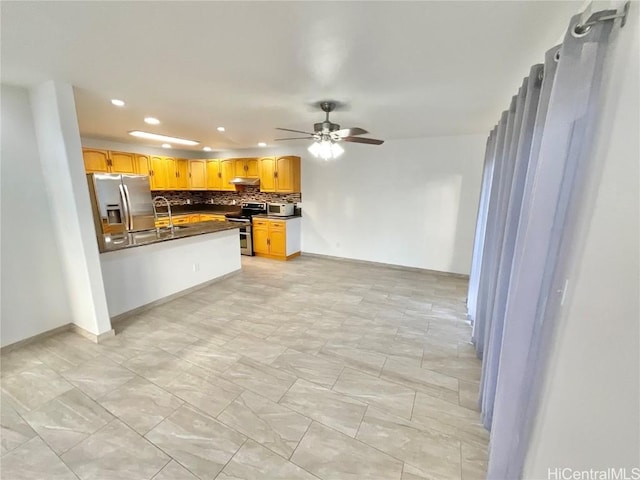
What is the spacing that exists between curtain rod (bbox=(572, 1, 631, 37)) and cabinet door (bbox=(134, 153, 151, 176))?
6.78 metres

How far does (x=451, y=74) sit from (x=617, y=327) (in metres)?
2.03

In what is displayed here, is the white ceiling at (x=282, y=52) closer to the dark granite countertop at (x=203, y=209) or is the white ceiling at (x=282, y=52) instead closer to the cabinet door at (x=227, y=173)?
the cabinet door at (x=227, y=173)

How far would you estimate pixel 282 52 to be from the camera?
1771 mm

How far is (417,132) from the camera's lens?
4.33m

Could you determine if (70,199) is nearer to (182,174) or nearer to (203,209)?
(182,174)

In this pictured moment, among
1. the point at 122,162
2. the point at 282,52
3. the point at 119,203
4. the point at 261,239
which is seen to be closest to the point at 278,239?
the point at 261,239

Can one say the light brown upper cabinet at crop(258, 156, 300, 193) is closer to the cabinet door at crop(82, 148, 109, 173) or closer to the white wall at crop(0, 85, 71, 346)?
the cabinet door at crop(82, 148, 109, 173)

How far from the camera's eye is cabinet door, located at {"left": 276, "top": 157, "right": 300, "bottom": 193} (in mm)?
5801

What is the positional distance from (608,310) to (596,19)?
106 centimetres

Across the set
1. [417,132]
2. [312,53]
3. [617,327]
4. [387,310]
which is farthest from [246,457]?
[417,132]

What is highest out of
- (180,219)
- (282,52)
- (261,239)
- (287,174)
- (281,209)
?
(282,52)

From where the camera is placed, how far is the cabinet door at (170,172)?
6246 millimetres

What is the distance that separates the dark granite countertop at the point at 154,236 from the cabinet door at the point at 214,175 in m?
2.42

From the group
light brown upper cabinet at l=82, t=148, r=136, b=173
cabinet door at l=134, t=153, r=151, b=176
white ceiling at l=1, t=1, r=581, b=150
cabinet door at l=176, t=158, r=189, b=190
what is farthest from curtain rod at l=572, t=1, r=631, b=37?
cabinet door at l=176, t=158, r=189, b=190
